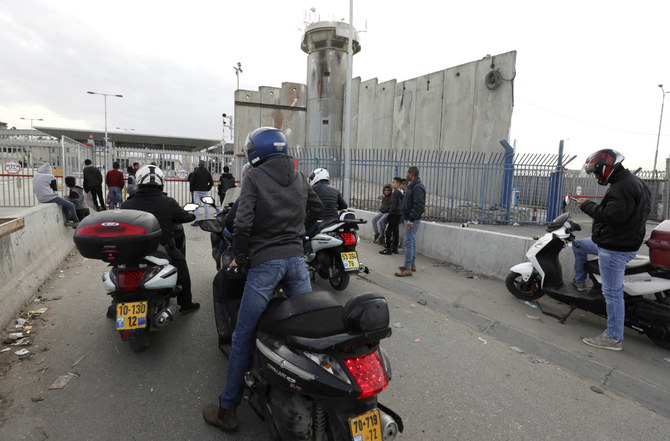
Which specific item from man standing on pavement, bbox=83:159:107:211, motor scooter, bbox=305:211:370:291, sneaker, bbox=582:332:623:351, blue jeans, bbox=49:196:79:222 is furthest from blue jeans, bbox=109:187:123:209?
sneaker, bbox=582:332:623:351

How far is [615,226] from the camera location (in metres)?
3.74

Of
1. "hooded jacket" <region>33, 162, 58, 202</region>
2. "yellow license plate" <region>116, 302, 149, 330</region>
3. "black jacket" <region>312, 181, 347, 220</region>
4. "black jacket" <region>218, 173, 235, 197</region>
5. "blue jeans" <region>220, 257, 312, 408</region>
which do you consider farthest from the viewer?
"black jacket" <region>218, 173, 235, 197</region>

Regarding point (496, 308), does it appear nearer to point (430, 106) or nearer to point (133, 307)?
point (133, 307)

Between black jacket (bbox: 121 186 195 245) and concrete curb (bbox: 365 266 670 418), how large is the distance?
11.4 ft

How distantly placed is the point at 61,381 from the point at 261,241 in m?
2.17

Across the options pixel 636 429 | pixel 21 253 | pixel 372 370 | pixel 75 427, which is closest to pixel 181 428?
pixel 75 427

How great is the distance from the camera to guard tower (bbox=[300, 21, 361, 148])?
1917 cm

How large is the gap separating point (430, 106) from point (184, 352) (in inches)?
544

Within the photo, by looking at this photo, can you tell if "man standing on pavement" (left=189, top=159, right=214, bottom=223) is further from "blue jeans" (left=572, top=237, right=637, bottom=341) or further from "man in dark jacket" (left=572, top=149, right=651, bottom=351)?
"blue jeans" (left=572, top=237, right=637, bottom=341)

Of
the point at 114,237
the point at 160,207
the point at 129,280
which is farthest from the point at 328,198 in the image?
the point at 114,237

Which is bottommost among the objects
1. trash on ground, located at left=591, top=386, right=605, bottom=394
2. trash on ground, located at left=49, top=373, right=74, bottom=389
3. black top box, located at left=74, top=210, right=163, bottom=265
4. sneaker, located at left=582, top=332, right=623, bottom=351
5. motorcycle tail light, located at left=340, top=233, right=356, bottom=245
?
trash on ground, located at left=591, top=386, right=605, bottom=394

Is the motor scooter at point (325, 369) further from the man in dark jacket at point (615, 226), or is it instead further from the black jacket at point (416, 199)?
the black jacket at point (416, 199)

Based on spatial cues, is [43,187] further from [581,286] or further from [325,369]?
[581,286]

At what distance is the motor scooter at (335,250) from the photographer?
5379 mm
